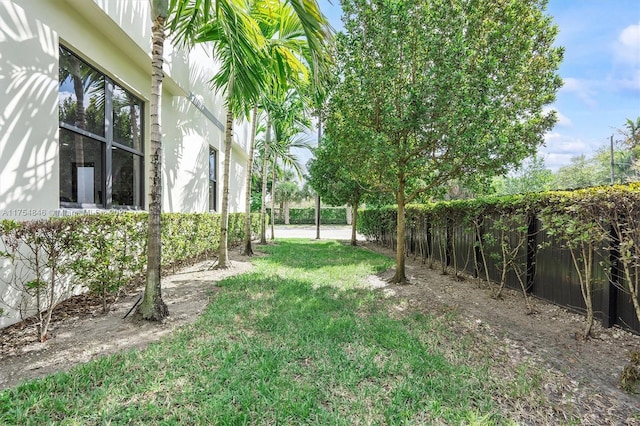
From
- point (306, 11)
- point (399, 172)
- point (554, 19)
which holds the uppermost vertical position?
point (554, 19)

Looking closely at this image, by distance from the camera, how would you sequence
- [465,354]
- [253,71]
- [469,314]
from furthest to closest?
[253,71], [469,314], [465,354]

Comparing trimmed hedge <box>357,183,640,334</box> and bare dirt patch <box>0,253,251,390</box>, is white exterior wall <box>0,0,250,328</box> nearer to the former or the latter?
bare dirt patch <box>0,253,251,390</box>

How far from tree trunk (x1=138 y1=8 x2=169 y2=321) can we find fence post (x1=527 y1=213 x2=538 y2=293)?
549 cm

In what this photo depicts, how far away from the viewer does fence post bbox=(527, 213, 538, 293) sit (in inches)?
196

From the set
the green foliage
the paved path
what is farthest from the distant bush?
the green foliage

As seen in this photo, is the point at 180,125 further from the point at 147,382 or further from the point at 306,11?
the point at 147,382

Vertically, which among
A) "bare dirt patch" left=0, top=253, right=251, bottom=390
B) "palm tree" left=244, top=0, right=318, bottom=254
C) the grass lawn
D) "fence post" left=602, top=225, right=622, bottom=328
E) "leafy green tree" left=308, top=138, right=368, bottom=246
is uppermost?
"palm tree" left=244, top=0, right=318, bottom=254

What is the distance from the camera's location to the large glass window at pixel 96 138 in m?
4.49

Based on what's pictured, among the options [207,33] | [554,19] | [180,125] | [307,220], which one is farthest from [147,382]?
[307,220]

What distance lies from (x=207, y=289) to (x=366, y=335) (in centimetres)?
314

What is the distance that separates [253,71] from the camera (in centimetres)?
595

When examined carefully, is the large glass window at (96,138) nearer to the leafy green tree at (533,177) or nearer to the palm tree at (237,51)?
the palm tree at (237,51)

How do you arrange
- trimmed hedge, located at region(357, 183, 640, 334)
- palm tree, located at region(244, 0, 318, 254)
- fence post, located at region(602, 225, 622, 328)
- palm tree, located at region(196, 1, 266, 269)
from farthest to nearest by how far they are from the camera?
palm tree, located at region(244, 0, 318, 254) → palm tree, located at region(196, 1, 266, 269) → fence post, located at region(602, 225, 622, 328) → trimmed hedge, located at region(357, 183, 640, 334)

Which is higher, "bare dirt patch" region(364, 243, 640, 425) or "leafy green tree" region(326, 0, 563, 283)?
"leafy green tree" region(326, 0, 563, 283)
